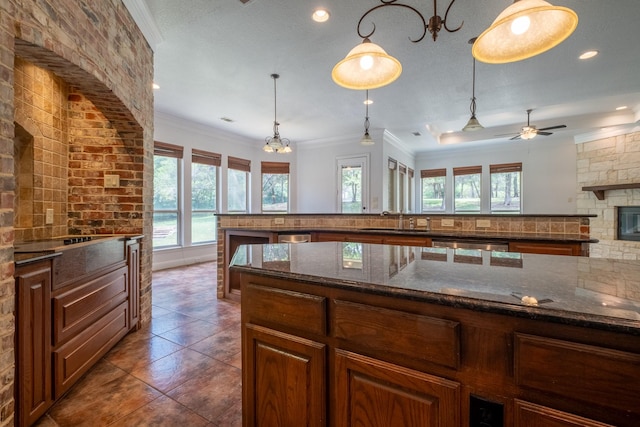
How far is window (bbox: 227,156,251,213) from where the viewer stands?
6.60 meters

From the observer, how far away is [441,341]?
32.9 inches

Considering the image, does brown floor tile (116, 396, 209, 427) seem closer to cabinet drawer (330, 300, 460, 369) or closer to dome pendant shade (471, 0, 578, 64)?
cabinet drawer (330, 300, 460, 369)

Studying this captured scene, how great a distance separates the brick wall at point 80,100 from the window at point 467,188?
758 cm

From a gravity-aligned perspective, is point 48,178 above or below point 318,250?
above

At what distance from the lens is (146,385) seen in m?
1.84

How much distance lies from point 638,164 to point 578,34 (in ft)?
13.8

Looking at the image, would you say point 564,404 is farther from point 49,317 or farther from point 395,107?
point 395,107

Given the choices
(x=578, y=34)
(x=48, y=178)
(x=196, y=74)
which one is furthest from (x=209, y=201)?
(x=578, y=34)

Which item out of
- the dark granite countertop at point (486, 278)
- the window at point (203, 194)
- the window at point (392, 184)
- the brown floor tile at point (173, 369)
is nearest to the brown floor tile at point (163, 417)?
the brown floor tile at point (173, 369)

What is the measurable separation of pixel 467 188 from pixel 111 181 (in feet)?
26.2

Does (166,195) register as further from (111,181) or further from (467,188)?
(467,188)

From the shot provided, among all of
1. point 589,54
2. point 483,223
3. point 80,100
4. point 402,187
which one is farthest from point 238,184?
point 589,54

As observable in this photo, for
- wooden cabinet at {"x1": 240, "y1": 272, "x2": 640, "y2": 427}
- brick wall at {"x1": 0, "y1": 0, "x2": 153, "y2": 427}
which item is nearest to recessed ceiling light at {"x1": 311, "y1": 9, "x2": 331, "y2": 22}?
brick wall at {"x1": 0, "y1": 0, "x2": 153, "y2": 427}

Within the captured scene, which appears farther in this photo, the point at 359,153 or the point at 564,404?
the point at 359,153
